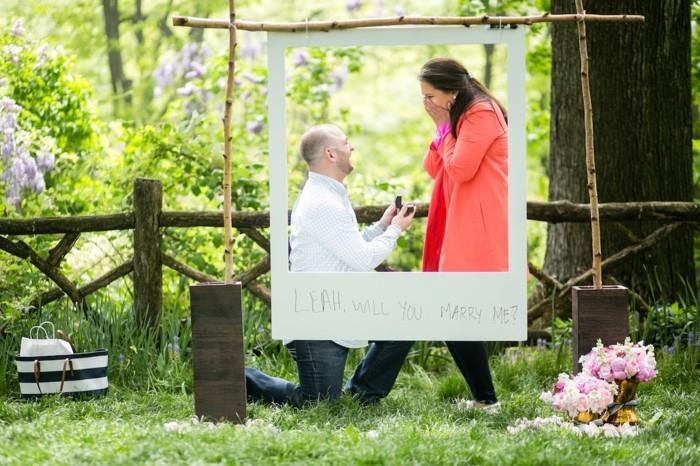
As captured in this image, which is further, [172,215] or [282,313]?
[172,215]

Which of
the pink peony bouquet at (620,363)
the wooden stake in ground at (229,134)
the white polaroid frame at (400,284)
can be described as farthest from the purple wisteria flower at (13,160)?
the pink peony bouquet at (620,363)

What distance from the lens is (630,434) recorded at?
13.9ft

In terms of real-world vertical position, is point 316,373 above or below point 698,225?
below

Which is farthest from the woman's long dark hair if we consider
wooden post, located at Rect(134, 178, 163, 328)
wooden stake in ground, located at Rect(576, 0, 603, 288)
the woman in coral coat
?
wooden post, located at Rect(134, 178, 163, 328)

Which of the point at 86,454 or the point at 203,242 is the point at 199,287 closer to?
the point at 86,454

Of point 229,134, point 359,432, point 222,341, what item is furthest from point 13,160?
point 359,432

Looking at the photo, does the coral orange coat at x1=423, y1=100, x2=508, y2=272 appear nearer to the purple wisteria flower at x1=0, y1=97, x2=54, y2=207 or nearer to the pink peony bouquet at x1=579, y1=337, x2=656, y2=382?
the pink peony bouquet at x1=579, y1=337, x2=656, y2=382

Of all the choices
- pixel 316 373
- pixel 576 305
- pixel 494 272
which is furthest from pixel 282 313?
pixel 576 305

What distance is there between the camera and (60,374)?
204 inches

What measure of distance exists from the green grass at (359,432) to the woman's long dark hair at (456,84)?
1466 millimetres

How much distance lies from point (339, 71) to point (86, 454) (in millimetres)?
8039

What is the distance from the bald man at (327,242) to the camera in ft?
15.5

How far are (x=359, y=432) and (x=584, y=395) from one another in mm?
1019

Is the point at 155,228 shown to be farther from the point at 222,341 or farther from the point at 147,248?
the point at 222,341
